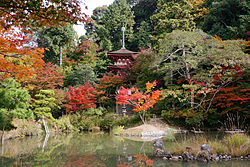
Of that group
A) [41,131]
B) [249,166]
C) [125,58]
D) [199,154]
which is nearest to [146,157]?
[199,154]

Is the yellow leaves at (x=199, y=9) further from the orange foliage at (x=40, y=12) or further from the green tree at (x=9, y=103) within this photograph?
the orange foliage at (x=40, y=12)

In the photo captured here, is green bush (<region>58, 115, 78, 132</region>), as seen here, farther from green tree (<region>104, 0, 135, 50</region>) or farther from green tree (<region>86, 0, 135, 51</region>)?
green tree (<region>104, 0, 135, 50</region>)

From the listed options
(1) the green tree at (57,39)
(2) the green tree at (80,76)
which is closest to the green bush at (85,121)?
(2) the green tree at (80,76)

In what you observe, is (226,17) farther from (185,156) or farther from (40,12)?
(40,12)

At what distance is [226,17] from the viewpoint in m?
17.8

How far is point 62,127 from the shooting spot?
1280 centimetres

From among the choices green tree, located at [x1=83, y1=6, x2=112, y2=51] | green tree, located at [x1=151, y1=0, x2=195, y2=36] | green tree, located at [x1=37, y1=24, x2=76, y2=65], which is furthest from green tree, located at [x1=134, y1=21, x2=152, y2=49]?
green tree, located at [x1=37, y1=24, x2=76, y2=65]

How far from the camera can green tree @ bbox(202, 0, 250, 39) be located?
15.6 m

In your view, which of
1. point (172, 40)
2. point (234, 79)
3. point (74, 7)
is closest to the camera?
point (74, 7)

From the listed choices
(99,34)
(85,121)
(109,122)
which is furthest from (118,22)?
(109,122)

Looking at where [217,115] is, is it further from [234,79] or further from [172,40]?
[172,40]

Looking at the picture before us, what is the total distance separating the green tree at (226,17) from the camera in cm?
1561

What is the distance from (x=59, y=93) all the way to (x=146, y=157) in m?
9.56

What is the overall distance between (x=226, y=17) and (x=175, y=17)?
16.9ft
